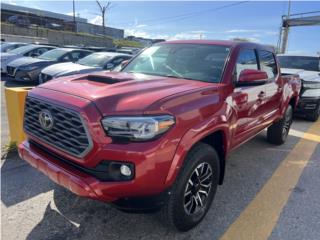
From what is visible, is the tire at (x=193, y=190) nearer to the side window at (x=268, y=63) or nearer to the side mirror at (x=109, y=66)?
the side window at (x=268, y=63)

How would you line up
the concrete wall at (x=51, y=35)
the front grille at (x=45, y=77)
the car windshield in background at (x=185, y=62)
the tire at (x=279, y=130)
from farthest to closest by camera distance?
the concrete wall at (x=51, y=35) → the front grille at (x=45, y=77) → the tire at (x=279, y=130) → the car windshield in background at (x=185, y=62)

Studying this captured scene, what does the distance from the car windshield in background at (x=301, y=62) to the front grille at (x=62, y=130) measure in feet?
26.3

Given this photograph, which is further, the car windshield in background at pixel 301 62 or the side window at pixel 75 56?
the side window at pixel 75 56

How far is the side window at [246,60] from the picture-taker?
11.7 feet

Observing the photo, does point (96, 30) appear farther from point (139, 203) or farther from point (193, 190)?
point (139, 203)

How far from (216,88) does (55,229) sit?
6.73ft

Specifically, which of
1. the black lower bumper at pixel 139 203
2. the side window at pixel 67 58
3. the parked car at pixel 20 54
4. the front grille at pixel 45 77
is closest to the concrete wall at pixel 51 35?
the parked car at pixel 20 54

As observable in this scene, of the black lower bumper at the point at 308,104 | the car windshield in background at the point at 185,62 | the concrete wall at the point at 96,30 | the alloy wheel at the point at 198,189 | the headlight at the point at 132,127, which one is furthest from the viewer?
the concrete wall at the point at 96,30

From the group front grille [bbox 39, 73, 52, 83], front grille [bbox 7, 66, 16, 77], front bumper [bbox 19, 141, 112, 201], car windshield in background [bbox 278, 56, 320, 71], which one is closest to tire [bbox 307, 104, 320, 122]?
car windshield in background [bbox 278, 56, 320, 71]

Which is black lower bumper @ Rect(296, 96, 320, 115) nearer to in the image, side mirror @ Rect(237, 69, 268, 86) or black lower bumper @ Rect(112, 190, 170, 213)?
side mirror @ Rect(237, 69, 268, 86)

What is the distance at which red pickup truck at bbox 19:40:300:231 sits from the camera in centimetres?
225

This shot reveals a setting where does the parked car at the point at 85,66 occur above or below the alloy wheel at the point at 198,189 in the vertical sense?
above

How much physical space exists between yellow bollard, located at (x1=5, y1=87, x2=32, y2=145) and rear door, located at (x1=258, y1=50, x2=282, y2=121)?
342cm

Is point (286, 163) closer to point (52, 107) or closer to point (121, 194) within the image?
point (121, 194)
